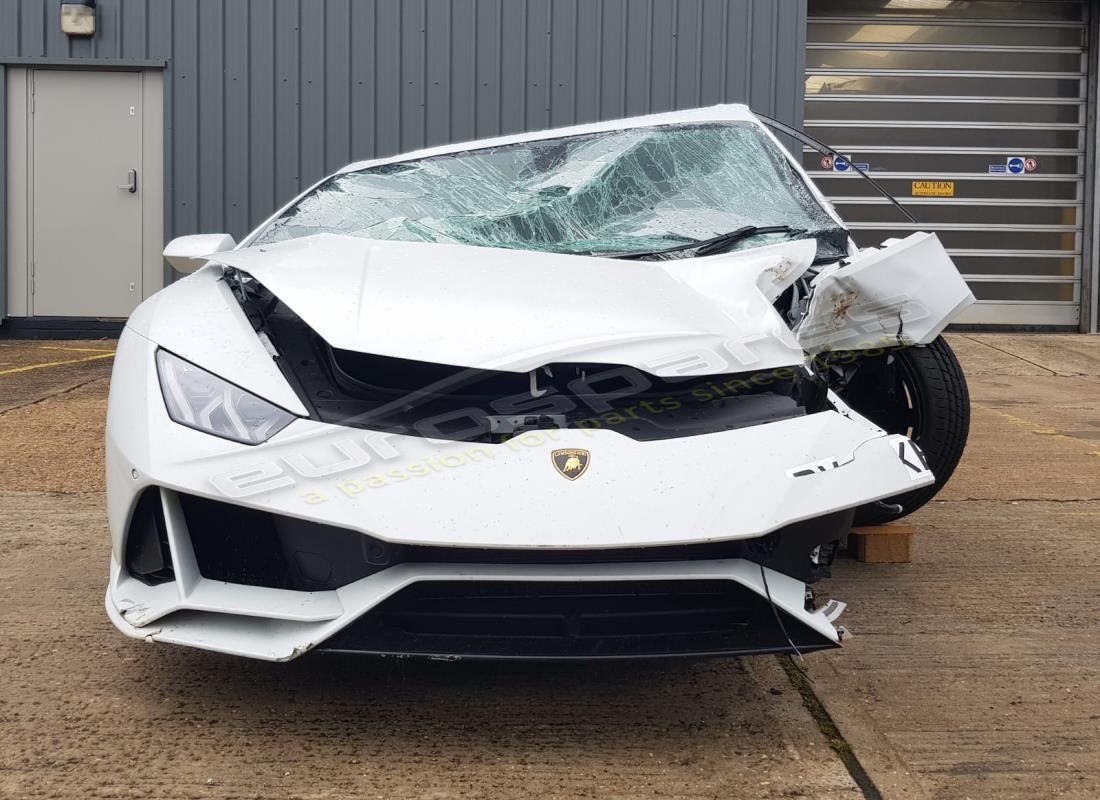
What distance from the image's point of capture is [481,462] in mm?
2123

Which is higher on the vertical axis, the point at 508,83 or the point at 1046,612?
the point at 508,83

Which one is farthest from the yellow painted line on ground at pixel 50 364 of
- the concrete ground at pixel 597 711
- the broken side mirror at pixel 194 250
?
the broken side mirror at pixel 194 250

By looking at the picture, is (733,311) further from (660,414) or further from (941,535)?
(941,535)

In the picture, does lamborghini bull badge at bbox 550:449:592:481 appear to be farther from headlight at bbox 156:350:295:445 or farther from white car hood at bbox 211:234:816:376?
headlight at bbox 156:350:295:445

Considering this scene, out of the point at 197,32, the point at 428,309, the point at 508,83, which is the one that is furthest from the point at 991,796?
the point at 197,32

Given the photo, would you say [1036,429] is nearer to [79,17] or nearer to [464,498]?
[464,498]

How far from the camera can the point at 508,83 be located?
9.88m

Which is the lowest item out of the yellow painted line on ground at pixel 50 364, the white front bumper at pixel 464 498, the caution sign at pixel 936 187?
the yellow painted line on ground at pixel 50 364

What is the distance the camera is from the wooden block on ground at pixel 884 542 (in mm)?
3607

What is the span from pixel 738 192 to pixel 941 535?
148 centimetres

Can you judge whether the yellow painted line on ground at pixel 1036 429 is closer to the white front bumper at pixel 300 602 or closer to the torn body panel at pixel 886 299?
the torn body panel at pixel 886 299

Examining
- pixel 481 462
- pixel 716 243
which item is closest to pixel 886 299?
pixel 716 243

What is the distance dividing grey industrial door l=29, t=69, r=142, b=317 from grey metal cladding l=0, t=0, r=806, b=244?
292 mm

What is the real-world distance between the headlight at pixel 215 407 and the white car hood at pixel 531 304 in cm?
19
